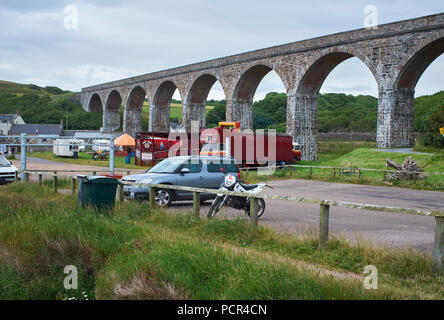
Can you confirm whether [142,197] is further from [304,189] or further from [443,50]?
[443,50]

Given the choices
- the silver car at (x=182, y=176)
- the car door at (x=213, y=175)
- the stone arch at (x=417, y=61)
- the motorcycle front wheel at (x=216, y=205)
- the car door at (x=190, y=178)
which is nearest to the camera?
the motorcycle front wheel at (x=216, y=205)

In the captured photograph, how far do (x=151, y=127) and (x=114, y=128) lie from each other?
20.0 m

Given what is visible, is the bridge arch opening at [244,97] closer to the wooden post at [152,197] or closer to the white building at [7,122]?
the wooden post at [152,197]

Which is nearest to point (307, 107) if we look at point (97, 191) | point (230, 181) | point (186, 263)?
point (230, 181)

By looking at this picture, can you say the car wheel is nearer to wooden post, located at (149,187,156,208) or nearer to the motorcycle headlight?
wooden post, located at (149,187,156,208)

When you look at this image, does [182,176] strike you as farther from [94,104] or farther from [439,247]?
[94,104]

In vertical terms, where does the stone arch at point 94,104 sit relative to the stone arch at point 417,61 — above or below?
above

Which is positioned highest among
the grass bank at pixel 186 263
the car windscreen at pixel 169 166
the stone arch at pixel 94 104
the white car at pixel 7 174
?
the stone arch at pixel 94 104

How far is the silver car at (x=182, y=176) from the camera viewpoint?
13.3m

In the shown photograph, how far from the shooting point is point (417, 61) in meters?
30.5

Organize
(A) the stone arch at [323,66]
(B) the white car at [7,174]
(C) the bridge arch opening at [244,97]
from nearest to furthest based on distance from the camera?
(B) the white car at [7,174]
(A) the stone arch at [323,66]
(C) the bridge arch opening at [244,97]

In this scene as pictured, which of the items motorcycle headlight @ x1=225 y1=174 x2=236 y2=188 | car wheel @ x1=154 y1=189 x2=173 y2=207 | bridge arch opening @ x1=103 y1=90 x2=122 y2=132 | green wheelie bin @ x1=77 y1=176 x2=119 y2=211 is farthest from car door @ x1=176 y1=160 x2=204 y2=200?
bridge arch opening @ x1=103 y1=90 x2=122 y2=132

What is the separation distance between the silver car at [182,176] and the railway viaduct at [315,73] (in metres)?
20.4

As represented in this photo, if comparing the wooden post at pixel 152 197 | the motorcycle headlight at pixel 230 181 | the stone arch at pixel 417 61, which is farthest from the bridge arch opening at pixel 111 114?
the motorcycle headlight at pixel 230 181
